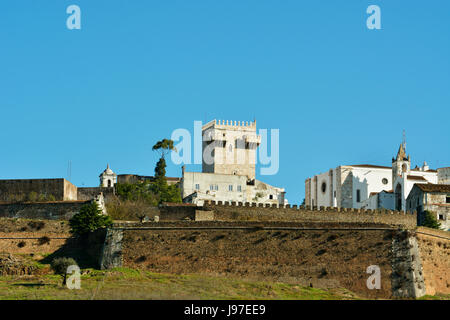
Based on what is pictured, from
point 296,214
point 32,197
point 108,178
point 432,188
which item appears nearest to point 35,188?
point 32,197

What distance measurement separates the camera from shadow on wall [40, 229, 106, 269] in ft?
185

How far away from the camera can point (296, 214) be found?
66.1 meters

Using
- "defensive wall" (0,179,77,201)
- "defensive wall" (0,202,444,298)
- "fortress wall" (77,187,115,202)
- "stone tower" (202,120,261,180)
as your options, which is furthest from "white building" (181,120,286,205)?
"defensive wall" (0,202,444,298)

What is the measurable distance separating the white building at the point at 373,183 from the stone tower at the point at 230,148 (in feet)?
25.0

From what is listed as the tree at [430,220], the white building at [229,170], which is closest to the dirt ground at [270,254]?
the tree at [430,220]

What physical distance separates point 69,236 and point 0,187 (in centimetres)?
1525

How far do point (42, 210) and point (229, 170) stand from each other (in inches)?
1125

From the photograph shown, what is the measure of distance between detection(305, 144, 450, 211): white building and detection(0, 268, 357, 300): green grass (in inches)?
1150

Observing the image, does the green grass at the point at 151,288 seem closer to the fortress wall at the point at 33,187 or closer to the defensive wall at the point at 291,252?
the defensive wall at the point at 291,252

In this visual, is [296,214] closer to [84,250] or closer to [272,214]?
[272,214]

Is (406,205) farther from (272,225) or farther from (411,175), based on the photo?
(272,225)

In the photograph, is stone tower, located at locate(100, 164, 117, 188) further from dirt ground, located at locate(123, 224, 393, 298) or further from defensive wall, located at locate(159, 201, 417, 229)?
dirt ground, located at locate(123, 224, 393, 298)

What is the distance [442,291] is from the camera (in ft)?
176

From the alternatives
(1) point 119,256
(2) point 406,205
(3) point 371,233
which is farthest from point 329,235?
(2) point 406,205
